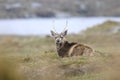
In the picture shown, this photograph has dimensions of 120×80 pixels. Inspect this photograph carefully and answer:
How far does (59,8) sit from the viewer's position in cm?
14150

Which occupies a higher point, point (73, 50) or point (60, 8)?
point (73, 50)

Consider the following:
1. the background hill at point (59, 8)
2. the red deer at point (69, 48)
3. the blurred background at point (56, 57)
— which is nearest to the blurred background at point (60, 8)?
the background hill at point (59, 8)

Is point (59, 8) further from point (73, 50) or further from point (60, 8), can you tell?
point (73, 50)

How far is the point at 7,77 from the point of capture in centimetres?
1004

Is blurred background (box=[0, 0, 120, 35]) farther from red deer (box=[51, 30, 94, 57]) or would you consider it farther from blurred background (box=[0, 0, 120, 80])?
red deer (box=[51, 30, 94, 57])

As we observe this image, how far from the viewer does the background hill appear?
429 ft

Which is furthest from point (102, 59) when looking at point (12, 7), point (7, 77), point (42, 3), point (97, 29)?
point (42, 3)

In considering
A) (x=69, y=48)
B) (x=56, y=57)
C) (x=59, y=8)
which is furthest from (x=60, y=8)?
(x=56, y=57)

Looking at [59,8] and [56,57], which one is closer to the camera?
[56,57]

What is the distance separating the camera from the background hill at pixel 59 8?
130750mm

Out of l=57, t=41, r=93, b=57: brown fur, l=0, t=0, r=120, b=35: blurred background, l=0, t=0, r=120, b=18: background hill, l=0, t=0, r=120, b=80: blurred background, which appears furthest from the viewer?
l=0, t=0, r=120, b=18: background hill

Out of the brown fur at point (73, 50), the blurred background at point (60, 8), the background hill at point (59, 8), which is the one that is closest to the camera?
the brown fur at point (73, 50)

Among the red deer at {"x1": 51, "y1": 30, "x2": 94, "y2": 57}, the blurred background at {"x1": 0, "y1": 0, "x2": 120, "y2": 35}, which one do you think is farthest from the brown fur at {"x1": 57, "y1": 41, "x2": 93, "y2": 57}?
the blurred background at {"x1": 0, "y1": 0, "x2": 120, "y2": 35}

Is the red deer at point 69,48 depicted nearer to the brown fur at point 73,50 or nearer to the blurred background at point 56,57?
the brown fur at point 73,50
